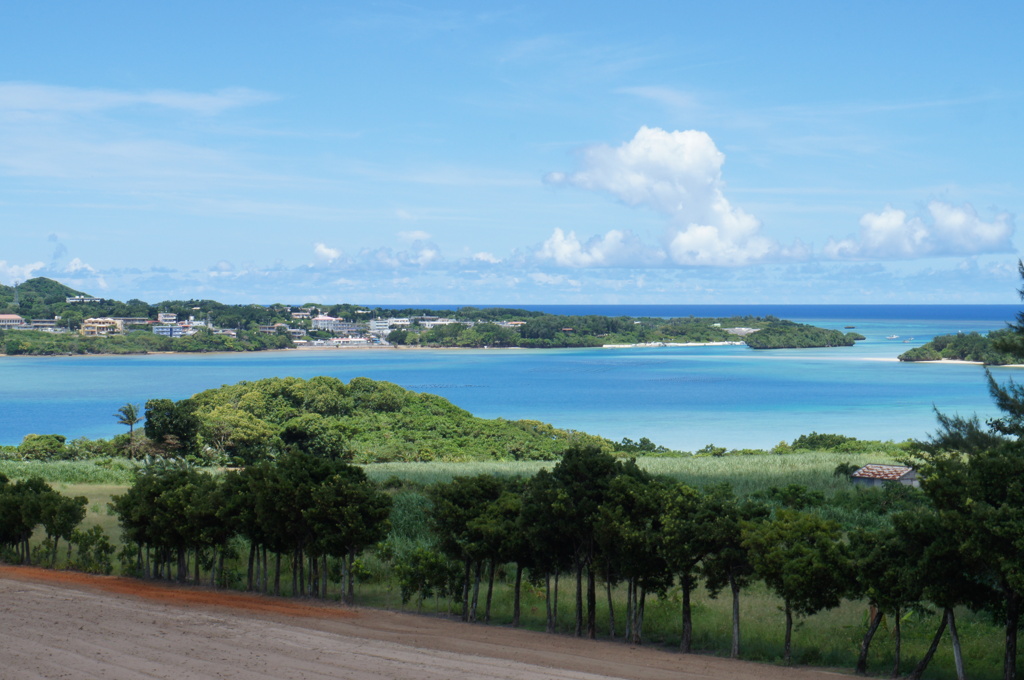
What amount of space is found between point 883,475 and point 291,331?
157345 millimetres

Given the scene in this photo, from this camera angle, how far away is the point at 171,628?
1492 centimetres

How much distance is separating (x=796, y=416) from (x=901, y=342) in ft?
328

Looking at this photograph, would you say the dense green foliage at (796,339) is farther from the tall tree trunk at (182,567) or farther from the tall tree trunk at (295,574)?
the tall tree trunk at (295,574)

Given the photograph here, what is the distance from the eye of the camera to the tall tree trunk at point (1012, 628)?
11273 millimetres

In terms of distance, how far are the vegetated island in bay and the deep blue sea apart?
700cm

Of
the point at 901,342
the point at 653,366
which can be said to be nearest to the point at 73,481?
the point at 653,366

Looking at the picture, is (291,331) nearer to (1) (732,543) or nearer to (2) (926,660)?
(1) (732,543)

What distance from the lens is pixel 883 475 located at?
29953mm

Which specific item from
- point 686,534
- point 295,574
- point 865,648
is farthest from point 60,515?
point 865,648

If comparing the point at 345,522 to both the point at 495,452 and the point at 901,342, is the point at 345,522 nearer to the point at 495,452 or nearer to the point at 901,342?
the point at 495,452

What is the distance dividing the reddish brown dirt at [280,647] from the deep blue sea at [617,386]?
138 feet

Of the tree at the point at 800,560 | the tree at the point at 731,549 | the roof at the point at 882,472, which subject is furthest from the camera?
the roof at the point at 882,472

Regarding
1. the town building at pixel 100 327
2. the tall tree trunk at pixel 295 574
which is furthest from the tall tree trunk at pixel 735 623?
the town building at pixel 100 327

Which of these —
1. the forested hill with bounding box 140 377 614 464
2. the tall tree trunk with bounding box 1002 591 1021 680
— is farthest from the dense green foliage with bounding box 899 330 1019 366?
the tall tree trunk with bounding box 1002 591 1021 680
